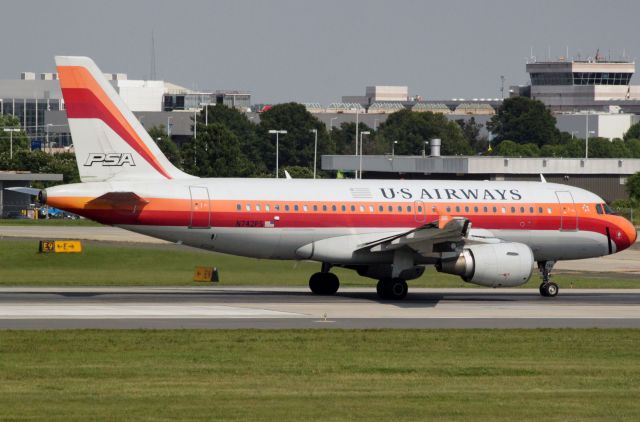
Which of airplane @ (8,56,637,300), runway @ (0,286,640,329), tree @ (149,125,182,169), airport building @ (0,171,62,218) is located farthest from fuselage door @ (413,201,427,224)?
tree @ (149,125,182,169)

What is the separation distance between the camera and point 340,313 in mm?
36594

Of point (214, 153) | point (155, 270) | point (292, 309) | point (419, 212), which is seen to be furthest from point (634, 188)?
point (292, 309)

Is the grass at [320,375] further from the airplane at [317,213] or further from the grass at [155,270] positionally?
the grass at [155,270]

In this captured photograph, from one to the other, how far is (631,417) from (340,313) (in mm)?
16325

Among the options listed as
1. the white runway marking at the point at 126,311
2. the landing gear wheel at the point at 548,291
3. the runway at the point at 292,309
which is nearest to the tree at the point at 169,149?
the runway at the point at 292,309

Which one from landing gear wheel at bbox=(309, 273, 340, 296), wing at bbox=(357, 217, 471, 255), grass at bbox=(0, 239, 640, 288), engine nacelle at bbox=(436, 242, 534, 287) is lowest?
grass at bbox=(0, 239, 640, 288)

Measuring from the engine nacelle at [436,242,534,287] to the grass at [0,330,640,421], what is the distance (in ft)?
23.3

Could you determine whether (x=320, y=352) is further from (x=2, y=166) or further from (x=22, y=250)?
(x=2, y=166)

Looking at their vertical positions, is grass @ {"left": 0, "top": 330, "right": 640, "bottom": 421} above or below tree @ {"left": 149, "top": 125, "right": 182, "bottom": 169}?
Answer: below

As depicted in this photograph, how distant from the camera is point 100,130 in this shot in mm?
39562

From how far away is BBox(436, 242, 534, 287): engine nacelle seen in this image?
39688 mm

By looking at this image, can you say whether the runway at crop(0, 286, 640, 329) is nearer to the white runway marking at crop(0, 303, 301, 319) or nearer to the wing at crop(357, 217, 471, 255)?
the white runway marking at crop(0, 303, 301, 319)

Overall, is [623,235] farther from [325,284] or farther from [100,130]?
[100,130]

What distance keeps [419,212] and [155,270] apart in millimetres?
18925
